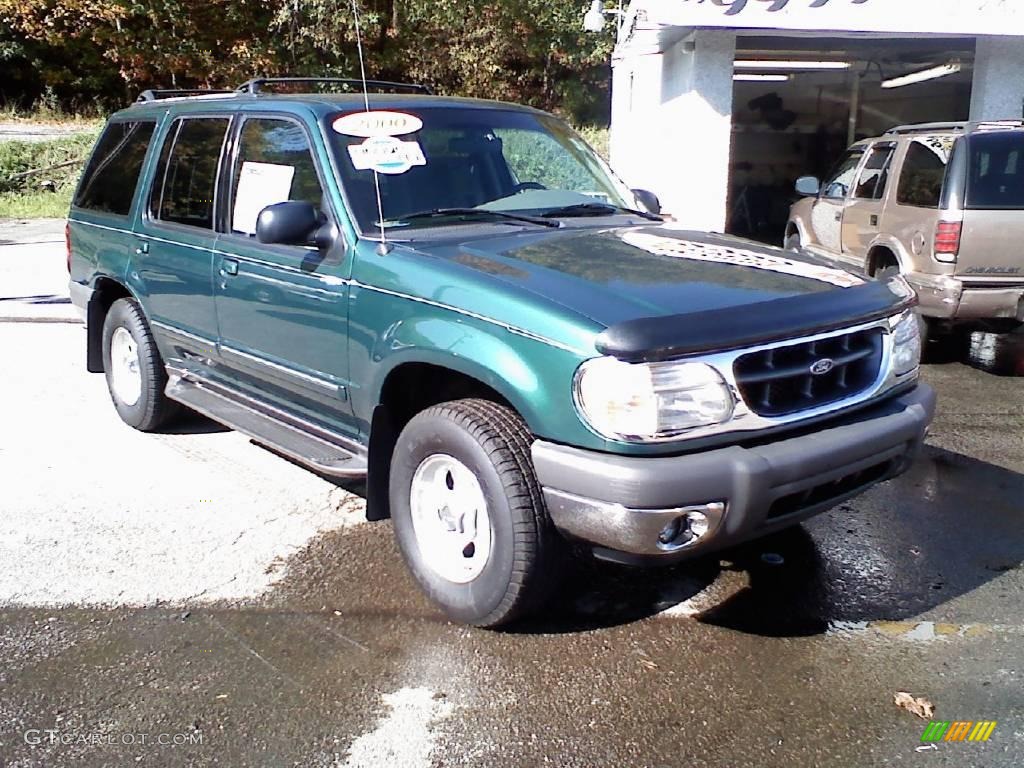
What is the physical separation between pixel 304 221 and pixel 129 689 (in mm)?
1799

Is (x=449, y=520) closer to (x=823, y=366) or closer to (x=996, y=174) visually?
(x=823, y=366)

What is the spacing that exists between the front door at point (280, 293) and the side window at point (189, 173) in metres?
0.22

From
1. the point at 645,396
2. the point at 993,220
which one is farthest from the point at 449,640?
the point at 993,220

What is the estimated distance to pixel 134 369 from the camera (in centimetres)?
606

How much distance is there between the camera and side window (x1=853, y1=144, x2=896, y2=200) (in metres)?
8.62

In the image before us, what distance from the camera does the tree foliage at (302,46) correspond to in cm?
3331

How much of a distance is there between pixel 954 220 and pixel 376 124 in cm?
482

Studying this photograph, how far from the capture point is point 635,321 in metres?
3.09

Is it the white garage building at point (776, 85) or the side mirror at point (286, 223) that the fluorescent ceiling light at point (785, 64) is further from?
the side mirror at point (286, 223)

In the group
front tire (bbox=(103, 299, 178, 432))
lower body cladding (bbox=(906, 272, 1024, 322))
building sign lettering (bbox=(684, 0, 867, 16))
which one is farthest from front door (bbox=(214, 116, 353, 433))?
building sign lettering (bbox=(684, 0, 867, 16))

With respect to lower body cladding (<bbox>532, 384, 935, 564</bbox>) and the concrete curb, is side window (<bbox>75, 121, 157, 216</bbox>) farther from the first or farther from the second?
lower body cladding (<bbox>532, 384, 935, 564</bbox>)

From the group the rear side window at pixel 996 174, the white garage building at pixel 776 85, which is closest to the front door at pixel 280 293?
the white garage building at pixel 776 85

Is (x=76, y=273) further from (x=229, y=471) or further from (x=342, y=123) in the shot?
(x=342, y=123)

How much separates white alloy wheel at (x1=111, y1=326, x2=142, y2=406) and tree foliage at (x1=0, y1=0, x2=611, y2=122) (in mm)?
28805
